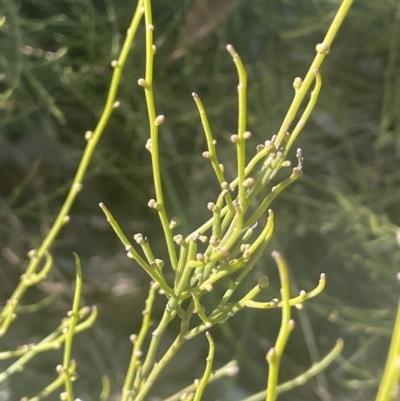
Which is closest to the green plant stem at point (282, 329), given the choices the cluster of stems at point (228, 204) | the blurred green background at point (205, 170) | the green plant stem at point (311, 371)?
the cluster of stems at point (228, 204)

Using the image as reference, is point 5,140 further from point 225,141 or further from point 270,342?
point 270,342

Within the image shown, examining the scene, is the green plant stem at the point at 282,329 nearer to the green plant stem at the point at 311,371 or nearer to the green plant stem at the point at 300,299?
the green plant stem at the point at 300,299

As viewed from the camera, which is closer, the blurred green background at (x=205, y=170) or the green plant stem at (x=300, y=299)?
the green plant stem at (x=300, y=299)

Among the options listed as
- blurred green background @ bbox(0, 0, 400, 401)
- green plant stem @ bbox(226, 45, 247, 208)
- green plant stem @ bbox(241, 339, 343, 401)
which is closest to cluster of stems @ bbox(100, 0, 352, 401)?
green plant stem @ bbox(226, 45, 247, 208)

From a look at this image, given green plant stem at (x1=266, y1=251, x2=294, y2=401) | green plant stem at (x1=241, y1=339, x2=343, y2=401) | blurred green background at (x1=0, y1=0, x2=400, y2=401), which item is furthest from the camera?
blurred green background at (x1=0, y1=0, x2=400, y2=401)

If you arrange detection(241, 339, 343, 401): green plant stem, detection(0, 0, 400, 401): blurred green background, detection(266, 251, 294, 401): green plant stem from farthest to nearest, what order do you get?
detection(0, 0, 400, 401): blurred green background, detection(241, 339, 343, 401): green plant stem, detection(266, 251, 294, 401): green plant stem

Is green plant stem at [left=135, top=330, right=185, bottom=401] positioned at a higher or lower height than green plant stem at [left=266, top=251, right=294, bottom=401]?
higher

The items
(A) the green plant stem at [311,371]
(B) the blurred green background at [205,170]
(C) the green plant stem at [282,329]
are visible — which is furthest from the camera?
(B) the blurred green background at [205,170]

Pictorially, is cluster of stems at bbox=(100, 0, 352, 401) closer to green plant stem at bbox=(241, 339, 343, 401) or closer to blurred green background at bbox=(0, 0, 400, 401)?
green plant stem at bbox=(241, 339, 343, 401)
